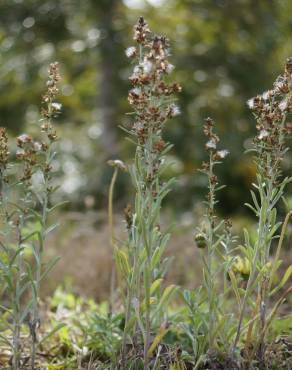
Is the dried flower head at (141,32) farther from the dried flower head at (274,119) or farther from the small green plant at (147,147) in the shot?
the dried flower head at (274,119)

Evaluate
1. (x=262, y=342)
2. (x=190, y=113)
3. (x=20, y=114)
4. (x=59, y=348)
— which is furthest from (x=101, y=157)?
(x=262, y=342)

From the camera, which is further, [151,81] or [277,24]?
[277,24]

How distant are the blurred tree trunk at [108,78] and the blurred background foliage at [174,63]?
13 millimetres

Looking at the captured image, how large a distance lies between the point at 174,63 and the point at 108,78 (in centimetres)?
94

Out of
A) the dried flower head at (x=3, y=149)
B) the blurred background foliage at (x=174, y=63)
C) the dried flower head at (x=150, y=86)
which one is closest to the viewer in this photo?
the dried flower head at (x=150, y=86)

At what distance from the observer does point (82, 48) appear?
25.8 feet

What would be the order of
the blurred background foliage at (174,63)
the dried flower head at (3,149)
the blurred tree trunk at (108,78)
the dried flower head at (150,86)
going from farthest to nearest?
the blurred tree trunk at (108,78) → the blurred background foliage at (174,63) → the dried flower head at (3,149) → the dried flower head at (150,86)

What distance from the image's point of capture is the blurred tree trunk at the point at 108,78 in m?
7.49

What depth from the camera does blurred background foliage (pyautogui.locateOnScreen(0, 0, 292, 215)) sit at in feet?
23.9

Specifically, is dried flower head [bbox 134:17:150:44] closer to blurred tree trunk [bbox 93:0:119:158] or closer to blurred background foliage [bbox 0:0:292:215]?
blurred background foliage [bbox 0:0:292:215]

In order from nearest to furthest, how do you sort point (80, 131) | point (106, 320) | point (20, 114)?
1. point (106, 320)
2. point (20, 114)
3. point (80, 131)

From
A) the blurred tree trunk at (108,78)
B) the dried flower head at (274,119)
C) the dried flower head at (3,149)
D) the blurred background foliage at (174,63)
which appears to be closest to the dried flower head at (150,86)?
the dried flower head at (274,119)

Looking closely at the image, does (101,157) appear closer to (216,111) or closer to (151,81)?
(216,111)

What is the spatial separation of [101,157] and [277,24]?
2745 mm
